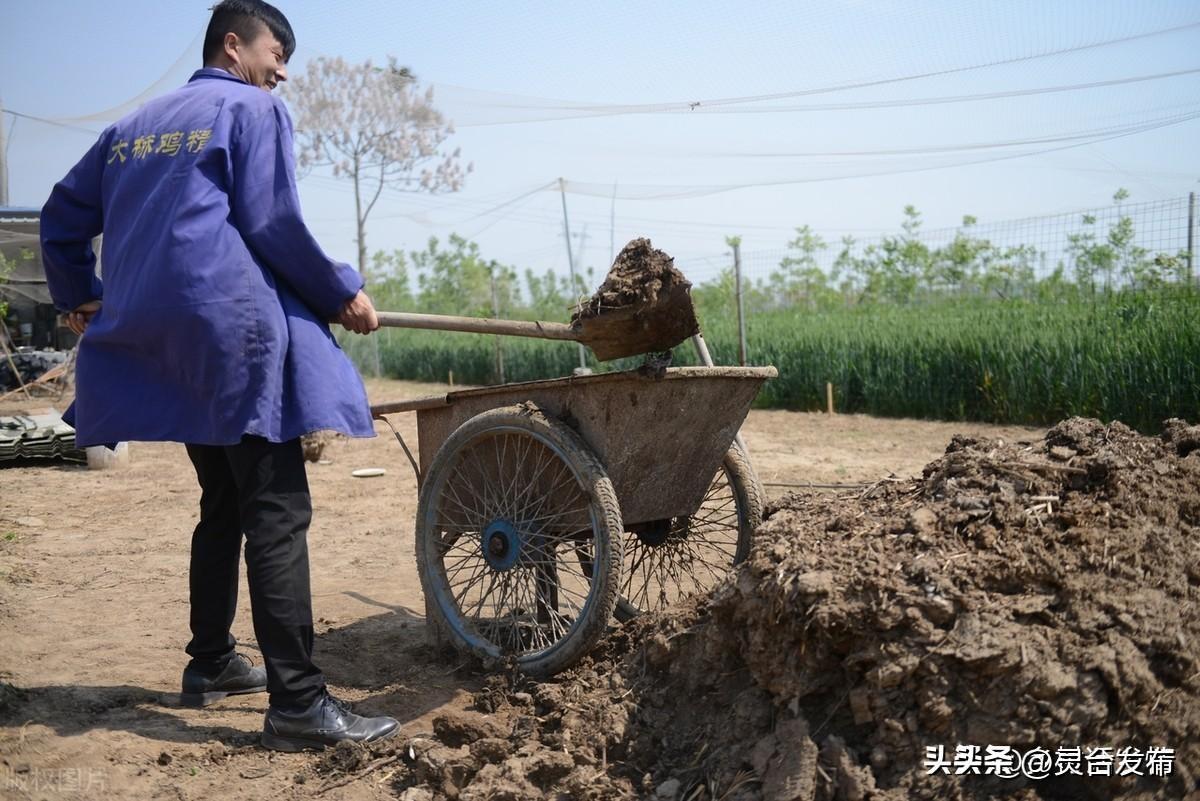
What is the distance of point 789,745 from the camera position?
2.24 m

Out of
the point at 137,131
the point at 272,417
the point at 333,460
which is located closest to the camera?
the point at 272,417

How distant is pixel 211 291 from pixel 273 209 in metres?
0.28

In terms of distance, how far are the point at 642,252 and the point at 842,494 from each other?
0.95 m

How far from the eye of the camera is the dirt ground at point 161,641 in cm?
264

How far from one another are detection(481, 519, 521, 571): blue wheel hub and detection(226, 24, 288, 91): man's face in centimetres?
157

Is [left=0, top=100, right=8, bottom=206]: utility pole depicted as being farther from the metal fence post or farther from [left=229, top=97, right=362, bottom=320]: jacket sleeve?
the metal fence post

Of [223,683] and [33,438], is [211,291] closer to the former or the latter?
[223,683]

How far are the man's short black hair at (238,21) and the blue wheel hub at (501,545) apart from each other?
168 centimetres

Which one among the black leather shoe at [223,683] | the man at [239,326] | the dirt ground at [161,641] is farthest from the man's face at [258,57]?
the dirt ground at [161,641]

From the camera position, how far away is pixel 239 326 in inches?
106

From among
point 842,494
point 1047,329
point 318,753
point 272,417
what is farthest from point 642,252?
point 1047,329

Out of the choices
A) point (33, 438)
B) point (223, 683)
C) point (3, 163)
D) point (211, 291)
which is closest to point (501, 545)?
point (223, 683)

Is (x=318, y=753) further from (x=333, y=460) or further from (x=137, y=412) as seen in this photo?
(x=333, y=460)

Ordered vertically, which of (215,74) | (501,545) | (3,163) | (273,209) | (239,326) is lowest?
(501,545)
